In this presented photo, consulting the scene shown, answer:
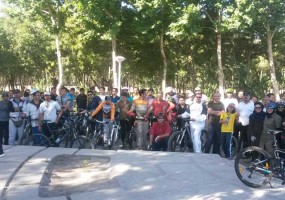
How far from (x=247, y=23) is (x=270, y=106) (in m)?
14.0

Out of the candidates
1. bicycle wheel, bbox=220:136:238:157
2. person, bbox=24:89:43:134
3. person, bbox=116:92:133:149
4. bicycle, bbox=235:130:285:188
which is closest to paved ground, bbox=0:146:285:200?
bicycle, bbox=235:130:285:188

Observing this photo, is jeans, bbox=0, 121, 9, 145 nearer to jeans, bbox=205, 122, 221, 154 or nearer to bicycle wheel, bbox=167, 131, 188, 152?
bicycle wheel, bbox=167, 131, 188, 152

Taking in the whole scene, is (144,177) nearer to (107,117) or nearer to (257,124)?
(257,124)

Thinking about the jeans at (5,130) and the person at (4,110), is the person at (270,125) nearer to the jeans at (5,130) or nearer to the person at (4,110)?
the person at (4,110)

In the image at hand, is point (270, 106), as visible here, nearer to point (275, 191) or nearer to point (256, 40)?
point (275, 191)

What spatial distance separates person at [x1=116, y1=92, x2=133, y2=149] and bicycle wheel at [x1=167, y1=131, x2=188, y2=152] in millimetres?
1646

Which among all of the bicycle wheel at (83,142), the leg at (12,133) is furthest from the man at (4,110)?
the bicycle wheel at (83,142)

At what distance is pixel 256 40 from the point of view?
30359 millimetres

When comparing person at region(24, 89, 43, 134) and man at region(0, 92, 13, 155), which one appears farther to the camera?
person at region(24, 89, 43, 134)

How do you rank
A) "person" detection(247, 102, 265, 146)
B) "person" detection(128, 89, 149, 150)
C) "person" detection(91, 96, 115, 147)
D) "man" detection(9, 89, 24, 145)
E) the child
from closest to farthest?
"person" detection(247, 102, 265, 146)
the child
"person" detection(128, 89, 149, 150)
"person" detection(91, 96, 115, 147)
"man" detection(9, 89, 24, 145)

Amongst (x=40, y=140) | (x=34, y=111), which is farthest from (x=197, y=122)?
(x=34, y=111)

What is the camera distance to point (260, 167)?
6.51 meters

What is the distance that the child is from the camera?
9305 mm

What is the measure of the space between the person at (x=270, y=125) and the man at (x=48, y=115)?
16.7ft
